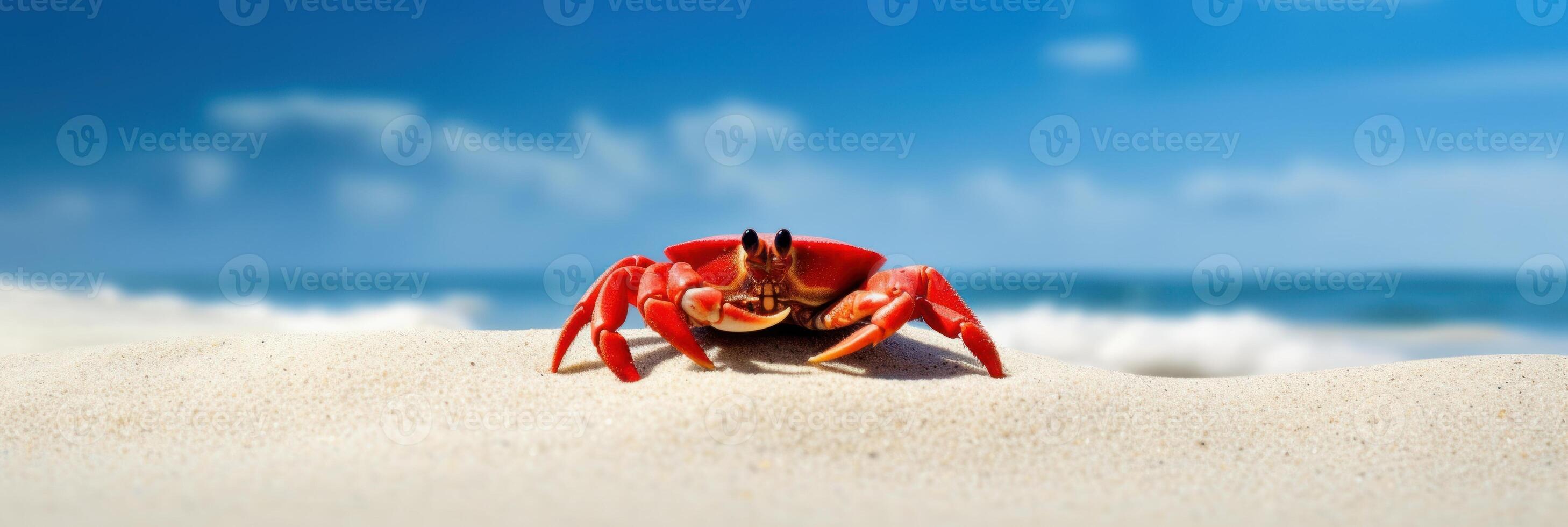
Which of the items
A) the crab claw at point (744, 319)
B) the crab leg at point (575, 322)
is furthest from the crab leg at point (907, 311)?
the crab leg at point (575, 322)

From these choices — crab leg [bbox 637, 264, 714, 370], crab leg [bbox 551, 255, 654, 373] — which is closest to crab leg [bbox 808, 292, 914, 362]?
crab leg [bbox 637, 264, 714, 370]

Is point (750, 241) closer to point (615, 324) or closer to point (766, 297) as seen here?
point (766, 297)

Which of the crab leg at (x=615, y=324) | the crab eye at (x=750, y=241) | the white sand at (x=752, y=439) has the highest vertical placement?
the crab eye at (x=750, y=241)

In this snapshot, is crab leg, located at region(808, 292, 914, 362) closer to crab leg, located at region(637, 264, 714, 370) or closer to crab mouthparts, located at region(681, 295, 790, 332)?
crab mouthparts, located at region(681, 295, 790, 332)

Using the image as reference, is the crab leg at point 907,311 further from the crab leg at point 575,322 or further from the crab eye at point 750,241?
the crab leg at point 575,322

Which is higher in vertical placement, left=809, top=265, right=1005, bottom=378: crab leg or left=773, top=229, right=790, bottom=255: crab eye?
left=773, top=229, right=790, bottom=255: crab eye

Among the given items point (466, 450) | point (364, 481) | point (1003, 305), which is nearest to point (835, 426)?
point (466, 450)
